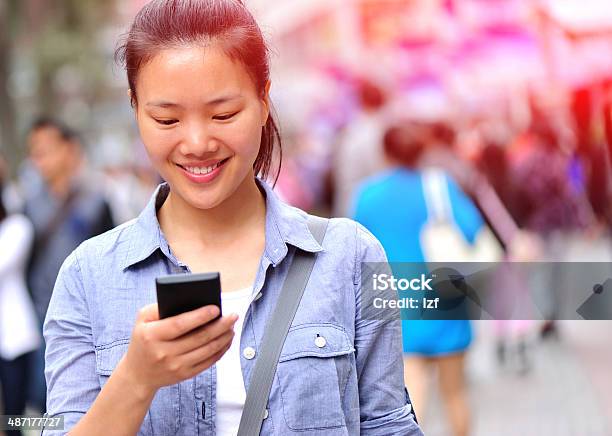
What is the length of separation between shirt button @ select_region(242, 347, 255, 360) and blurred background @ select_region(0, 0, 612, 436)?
56cm

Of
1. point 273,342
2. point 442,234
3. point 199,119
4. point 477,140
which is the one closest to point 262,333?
point 273,342

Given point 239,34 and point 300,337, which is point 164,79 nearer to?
point 239,34

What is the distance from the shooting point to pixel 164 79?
1674 millimetres

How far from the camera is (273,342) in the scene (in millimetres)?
1714

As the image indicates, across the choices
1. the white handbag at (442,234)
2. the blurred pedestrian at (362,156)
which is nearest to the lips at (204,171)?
the white handbag at (442,234)

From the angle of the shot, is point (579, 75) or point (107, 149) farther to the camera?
point (107, 149)

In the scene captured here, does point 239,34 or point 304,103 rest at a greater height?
point 304,103

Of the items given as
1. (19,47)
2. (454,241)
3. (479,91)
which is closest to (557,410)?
(454,241)

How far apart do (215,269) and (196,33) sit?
1.32 feet

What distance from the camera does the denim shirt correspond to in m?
1.71

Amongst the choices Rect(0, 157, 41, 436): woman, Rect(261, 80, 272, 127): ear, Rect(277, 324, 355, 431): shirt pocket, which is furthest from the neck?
Rect(0, 157, 41, 436): woman

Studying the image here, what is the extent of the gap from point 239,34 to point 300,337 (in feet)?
1.66

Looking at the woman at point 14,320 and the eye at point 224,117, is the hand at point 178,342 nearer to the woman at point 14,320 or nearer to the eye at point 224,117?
the eye at point 224,117

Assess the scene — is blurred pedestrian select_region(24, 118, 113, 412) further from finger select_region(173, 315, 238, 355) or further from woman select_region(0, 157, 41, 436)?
finger select_region(173, 315, 238, 355)
